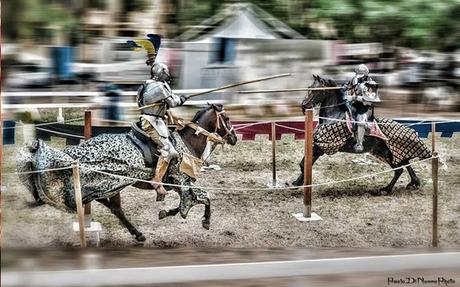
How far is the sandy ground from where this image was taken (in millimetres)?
6125

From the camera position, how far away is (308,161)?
6.52m

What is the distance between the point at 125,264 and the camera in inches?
240

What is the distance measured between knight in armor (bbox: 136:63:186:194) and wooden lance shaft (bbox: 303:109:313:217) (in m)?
0.99

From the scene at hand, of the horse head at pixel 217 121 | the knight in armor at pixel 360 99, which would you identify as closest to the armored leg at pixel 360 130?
the knight in armor at pixel 360 99

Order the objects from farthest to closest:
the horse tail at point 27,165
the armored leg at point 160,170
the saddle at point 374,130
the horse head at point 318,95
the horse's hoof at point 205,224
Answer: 1. the saddle at point 374,130
2. the horse head at point 318,95
3. the horse's hoof at point 205,224
4. the armored leg at point 160,170
5. the horse tail at point 27,165

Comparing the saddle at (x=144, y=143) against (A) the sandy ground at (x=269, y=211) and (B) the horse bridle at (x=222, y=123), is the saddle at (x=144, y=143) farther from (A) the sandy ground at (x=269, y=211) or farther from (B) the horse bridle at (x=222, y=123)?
(B) the horse bridle at (x=222, y=123)

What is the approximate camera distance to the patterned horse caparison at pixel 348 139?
650 centimetres

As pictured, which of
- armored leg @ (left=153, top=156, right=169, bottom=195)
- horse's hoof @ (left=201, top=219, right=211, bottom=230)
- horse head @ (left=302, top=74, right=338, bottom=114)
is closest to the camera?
armored leg @ (left=153, top=156, right=169, bottom=195)

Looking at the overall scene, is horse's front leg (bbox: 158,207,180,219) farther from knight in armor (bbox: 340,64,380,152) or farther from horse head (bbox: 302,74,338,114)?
knight in armor (bbox: 340,64,380,152)

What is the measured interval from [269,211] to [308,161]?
1.61 feet

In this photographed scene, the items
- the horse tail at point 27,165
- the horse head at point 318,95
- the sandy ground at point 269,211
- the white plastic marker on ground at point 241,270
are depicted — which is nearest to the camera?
the white plastic marker on ground at point 241,270

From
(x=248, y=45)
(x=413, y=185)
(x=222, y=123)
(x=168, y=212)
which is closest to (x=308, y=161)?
(x=222, y=123)

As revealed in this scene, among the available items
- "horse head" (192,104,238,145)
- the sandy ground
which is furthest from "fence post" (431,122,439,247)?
"horse head" (192,104,238,145)

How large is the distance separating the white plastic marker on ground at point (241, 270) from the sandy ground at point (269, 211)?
0.88 ft
